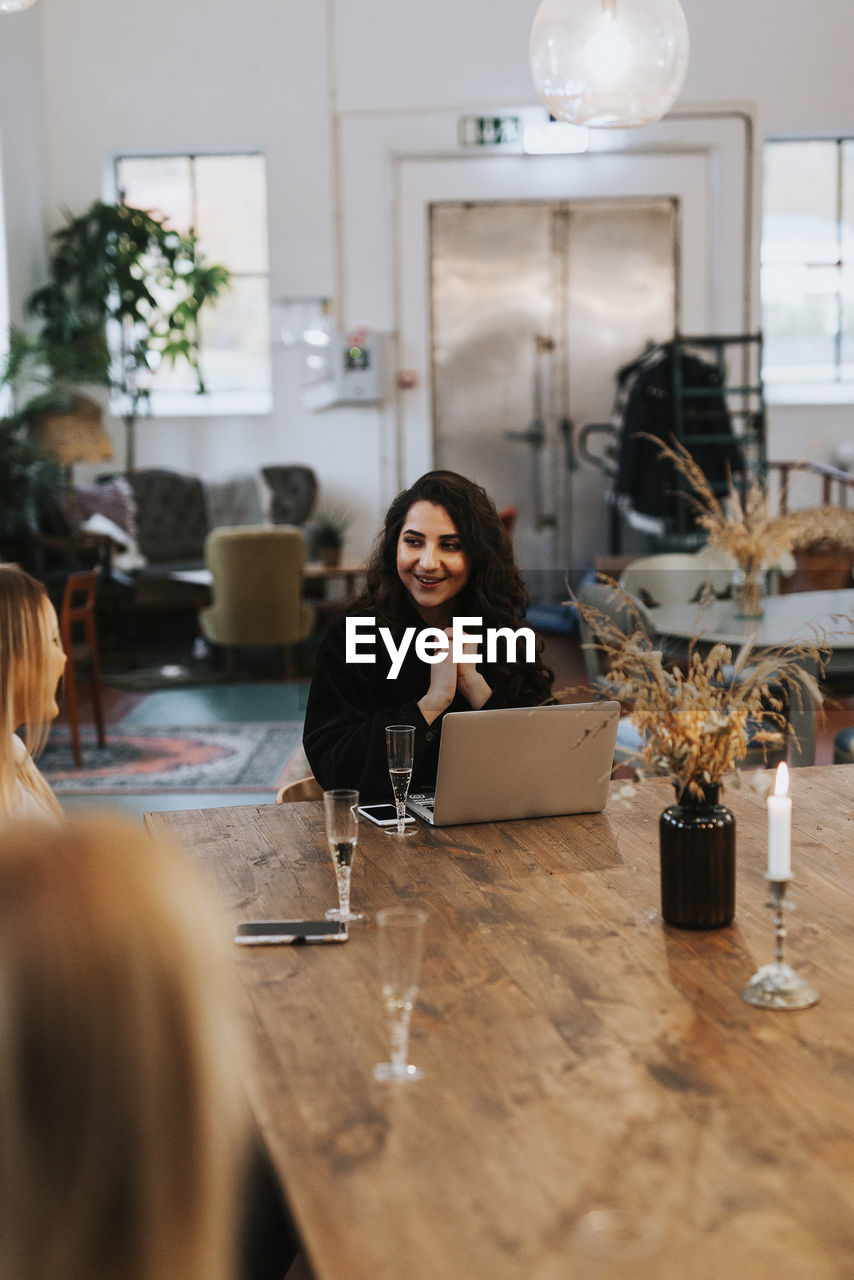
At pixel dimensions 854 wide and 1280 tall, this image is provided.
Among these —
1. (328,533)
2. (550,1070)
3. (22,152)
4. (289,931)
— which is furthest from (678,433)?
(550,1070)

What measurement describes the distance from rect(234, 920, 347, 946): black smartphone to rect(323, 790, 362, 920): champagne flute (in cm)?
4

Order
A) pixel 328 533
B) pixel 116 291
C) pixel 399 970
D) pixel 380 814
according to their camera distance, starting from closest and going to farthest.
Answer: pixel 399 970 < pixel 380 814 < pixel 328 533 < pixel 116 291

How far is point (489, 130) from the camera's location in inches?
352

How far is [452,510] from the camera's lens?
2.77 metres

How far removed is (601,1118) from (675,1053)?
0.17 metres

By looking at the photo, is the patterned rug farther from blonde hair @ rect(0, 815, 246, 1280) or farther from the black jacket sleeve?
blonde hair @ rect(0, 815, 246, 1280)

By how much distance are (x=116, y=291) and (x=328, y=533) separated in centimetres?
214

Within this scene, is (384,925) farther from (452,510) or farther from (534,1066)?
(452,510)

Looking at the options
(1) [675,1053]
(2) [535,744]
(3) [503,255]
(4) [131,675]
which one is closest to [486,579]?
(2) [535,744]

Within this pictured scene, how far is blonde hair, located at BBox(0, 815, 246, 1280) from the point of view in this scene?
2.60 ft

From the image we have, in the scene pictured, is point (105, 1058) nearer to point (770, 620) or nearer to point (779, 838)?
point (779, 838)

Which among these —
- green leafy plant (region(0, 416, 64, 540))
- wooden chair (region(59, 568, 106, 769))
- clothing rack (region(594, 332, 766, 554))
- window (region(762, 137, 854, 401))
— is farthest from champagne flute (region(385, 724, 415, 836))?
window (region(762, 137, 854, 401))

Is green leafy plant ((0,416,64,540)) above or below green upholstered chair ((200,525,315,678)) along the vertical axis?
above

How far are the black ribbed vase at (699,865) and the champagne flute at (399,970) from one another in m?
0.53
